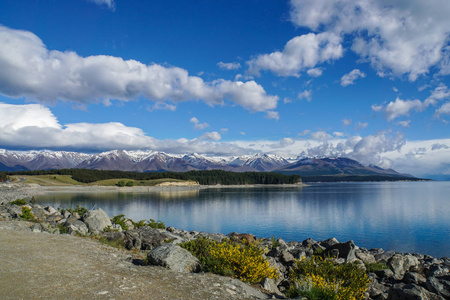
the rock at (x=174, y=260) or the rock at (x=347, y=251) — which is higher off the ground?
the rock at (x=174, y=260)

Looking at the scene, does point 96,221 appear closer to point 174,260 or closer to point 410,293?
point 174,260

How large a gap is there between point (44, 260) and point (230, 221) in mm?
42953

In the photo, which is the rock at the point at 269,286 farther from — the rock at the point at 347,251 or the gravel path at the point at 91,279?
the rock at the point at 347,251

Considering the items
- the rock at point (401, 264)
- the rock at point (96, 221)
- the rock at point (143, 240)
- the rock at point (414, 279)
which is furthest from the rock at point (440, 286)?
the rock at point (96, 221)

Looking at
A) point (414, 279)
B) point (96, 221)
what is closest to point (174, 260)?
point (414, 279)

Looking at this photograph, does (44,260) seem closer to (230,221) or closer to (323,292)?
(323,292)

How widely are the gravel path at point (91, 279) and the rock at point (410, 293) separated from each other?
5.39 meters

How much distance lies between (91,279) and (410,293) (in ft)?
36.7

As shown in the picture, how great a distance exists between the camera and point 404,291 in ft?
36.8

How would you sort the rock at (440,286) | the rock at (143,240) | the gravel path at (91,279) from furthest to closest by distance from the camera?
the rock at (143,240)
the rock at (440,286)
the gravel path at (91,279)

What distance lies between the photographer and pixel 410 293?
1099 cm

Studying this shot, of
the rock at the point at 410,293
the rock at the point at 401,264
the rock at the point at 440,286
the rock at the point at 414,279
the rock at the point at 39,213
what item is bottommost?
the rock at the point at 401,264

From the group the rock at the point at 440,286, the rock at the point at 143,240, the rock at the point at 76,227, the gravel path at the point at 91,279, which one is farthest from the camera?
A: the rock at the point at 76,227

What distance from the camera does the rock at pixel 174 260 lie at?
38.3 ft
